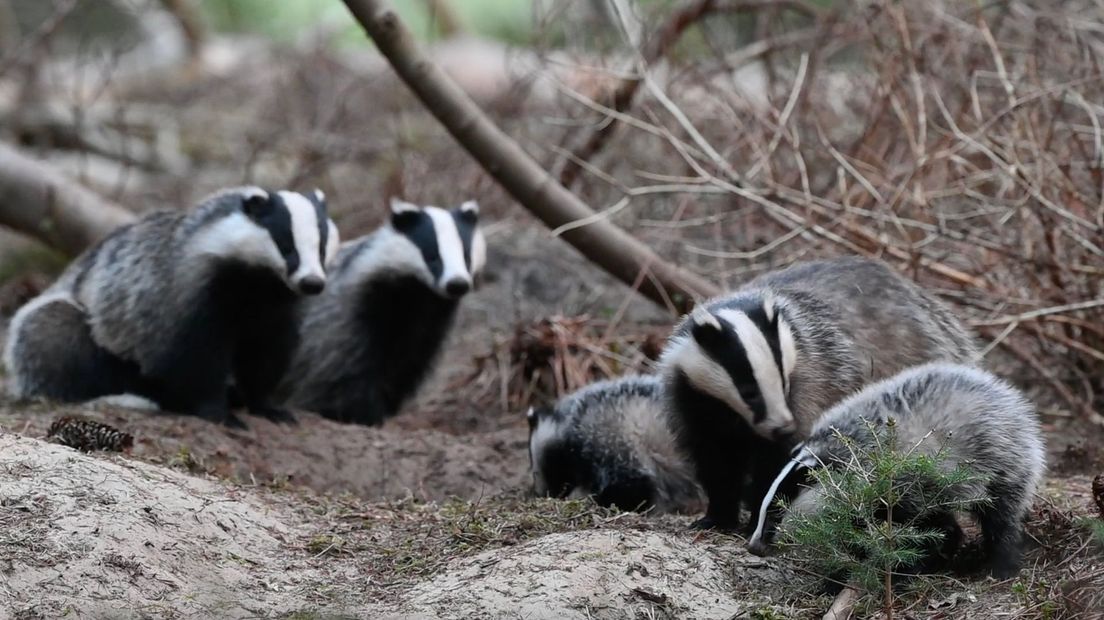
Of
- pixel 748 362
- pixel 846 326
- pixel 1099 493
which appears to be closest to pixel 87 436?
pixel 748 362

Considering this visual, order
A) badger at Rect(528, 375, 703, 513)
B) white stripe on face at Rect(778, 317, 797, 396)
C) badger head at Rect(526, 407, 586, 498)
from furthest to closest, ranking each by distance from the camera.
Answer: badger head at Rect(526, 407, 586, 498) → badger at Rect(528, 375, 703, 513) → white stripe on face at Rect(778, 317, 797, 396)

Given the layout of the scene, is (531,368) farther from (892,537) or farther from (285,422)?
(892,537)

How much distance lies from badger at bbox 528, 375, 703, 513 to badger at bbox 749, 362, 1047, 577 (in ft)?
3.76

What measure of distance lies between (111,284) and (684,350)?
10.4 feet

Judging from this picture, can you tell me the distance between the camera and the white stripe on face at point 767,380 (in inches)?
164

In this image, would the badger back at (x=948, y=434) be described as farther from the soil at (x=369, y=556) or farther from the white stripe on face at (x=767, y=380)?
the soil at (x=369, y=556)

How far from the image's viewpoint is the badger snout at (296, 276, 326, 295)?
5.93 m

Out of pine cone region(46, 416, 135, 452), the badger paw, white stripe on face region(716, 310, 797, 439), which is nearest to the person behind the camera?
white stripe on face region(716, 310, 797, 439)

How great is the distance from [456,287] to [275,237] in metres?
1.03

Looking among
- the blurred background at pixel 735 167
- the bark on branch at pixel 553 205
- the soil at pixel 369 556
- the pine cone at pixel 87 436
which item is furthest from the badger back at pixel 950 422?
the pine cone at pixel 87 436

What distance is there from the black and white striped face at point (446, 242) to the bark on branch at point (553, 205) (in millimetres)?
367

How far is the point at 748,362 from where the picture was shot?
4176mm

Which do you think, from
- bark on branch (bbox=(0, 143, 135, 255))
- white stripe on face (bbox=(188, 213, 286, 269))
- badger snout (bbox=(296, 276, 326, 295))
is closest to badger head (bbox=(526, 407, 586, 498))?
badger snout (bbox=(296, 276, 326, 295))

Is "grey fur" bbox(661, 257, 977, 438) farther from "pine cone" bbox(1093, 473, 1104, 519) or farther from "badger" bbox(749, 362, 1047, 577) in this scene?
"pine cone" bbox(1093, 473, 1104, 519)
